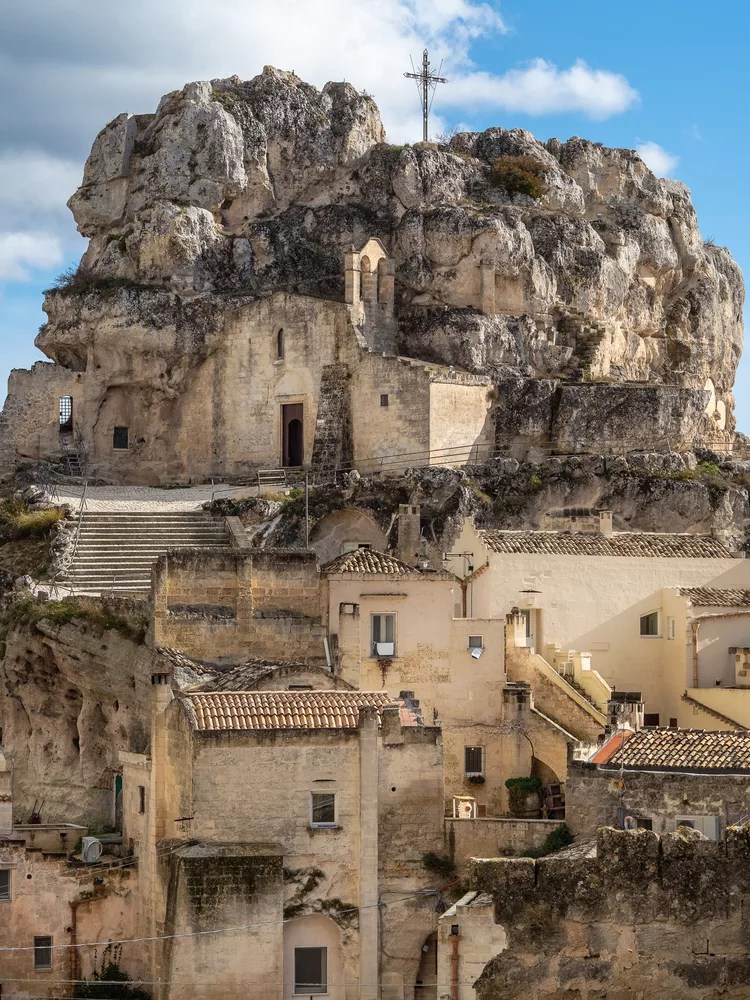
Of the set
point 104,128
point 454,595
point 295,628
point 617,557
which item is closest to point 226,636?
point 295,628

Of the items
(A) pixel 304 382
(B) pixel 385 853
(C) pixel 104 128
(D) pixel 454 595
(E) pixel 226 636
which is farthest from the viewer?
(C) pixel 104 128

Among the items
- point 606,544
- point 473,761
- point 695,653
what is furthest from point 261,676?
point 606,544

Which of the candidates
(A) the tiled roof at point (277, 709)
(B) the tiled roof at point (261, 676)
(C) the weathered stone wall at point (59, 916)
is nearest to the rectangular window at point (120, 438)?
(B) the tiled roof at point (261, 676)

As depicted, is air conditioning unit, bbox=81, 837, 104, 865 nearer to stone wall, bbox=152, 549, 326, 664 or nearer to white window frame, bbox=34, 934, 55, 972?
white window frame, bbox=34, 934, 55, 972

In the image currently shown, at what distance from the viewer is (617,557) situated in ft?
185

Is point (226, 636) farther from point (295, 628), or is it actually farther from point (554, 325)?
point (554, 325)

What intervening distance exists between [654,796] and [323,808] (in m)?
6.62

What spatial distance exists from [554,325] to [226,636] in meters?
22.7

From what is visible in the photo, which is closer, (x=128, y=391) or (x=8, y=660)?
(x=8, y=660)

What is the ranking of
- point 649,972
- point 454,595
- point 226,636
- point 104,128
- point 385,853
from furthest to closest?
point 104,128 → point 454,595 → point 226,636 → point 385,853 → point 649,972

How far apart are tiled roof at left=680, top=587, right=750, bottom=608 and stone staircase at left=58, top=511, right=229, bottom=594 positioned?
13.2m

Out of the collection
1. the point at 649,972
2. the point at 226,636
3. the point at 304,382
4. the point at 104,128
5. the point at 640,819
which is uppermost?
the point at 104,128

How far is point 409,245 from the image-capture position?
6981 cm

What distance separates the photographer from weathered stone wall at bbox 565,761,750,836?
43.5 metres
